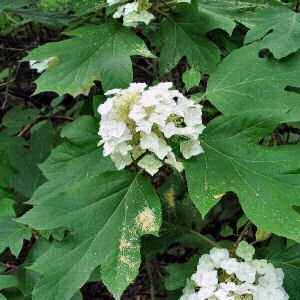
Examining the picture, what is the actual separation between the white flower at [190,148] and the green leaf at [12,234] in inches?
38.5

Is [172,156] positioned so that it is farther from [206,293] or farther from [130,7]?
[130,7]

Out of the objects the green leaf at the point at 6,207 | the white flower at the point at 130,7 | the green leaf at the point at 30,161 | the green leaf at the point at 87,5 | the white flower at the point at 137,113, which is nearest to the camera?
the white flower at the point at 137,113

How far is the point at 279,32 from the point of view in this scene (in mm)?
1981

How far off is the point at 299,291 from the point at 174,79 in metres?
1.79

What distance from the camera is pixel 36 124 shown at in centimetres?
397

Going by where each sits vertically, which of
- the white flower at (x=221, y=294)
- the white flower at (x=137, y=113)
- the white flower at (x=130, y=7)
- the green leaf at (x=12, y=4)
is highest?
the white flower at (x=130, y=7)

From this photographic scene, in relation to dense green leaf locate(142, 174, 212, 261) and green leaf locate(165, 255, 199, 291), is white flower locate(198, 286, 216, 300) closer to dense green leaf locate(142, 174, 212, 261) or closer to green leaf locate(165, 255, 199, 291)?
green leaf locate(165, 255, 199, 291)

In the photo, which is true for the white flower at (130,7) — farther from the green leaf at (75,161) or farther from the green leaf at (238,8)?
the green leaf at (75,161)

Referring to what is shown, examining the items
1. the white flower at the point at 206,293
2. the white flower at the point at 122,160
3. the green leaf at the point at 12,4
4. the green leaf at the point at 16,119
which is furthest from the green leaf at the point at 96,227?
the green leaf at the point at 16,119

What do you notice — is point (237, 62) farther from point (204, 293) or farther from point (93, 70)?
point (204, 293)

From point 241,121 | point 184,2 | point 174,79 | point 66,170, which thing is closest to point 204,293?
point 241,121

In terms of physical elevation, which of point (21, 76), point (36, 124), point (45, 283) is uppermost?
point (45, 283)

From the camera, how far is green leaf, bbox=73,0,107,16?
2260mm

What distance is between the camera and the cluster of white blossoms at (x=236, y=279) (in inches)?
65.7
